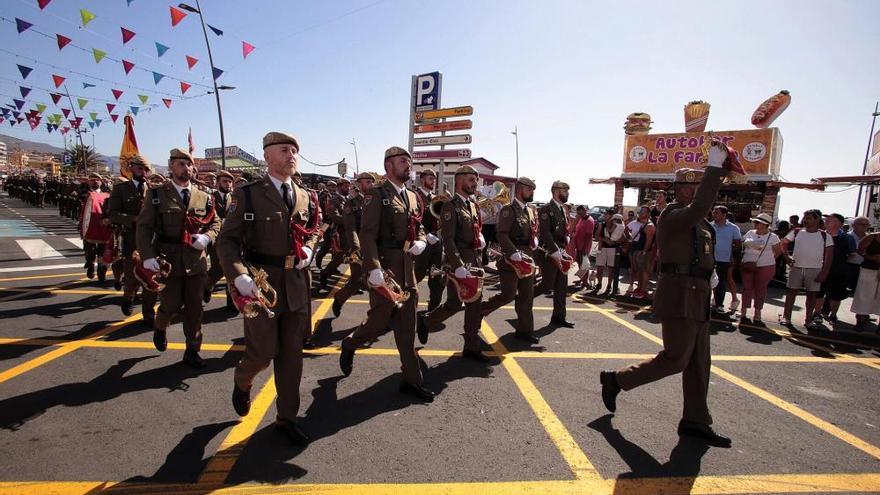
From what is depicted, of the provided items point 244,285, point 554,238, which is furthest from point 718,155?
point 244,285

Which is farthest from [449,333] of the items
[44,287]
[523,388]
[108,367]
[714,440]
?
[44,287]

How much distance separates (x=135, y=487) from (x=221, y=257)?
57.8 inches

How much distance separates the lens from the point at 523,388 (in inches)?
163

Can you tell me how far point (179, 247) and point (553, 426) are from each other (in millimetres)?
4157

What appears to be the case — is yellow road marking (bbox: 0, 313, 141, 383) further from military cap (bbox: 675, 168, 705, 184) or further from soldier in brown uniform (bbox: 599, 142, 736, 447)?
military cap (bbox: 675, 168, 705, 184)

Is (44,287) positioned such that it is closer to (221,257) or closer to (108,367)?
(108,367)

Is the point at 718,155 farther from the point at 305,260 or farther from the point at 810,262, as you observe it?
the point at 810,262

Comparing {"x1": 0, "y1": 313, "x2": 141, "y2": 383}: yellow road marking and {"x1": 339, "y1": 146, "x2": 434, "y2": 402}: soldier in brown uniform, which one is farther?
{"x1": 0, "y1": 313, "x2": 141, "y2": 383}: yellow road marking

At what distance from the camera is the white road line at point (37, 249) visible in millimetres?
10281

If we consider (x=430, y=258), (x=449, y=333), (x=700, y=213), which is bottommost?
(x=449, y=333)


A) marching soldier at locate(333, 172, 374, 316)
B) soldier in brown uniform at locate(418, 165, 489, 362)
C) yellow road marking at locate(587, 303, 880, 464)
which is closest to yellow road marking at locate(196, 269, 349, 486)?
marching soldier at locate(333, 172, 374, 316)

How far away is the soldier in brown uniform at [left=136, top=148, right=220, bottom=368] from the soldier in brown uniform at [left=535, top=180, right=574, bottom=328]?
14.3ft

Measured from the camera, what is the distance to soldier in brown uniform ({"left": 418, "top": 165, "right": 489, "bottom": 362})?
4805 millimetres

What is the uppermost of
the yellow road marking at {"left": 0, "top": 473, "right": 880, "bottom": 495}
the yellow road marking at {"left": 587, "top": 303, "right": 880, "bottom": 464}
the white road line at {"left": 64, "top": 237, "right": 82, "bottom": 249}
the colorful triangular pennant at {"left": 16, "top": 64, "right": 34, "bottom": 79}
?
the colorful triangular pennant at {"left": 16, "top": 64, "right": 34, "bottom": 79}
